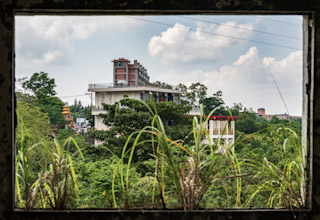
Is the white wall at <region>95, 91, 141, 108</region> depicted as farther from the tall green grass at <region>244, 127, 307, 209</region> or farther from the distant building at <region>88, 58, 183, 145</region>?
the tall green grass at <region>244, 127, 307, 209</region>

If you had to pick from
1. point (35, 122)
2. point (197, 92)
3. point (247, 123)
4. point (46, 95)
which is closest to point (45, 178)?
point (35, 122)

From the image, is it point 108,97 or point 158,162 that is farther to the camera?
point 108,97

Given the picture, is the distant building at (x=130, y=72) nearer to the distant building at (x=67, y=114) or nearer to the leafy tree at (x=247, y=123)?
the distant building at (x=67, y=114)

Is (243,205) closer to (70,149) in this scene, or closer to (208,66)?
(208,66)

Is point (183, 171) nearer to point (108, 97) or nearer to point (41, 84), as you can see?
point (108, 97)

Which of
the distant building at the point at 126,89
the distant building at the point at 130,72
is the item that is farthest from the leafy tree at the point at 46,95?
the distant building at the point at 130,72
